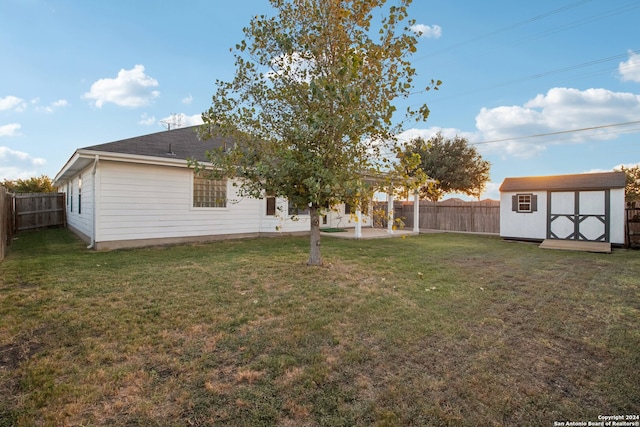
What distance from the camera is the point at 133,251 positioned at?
28.8 ft

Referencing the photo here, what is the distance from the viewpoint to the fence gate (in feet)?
44.4

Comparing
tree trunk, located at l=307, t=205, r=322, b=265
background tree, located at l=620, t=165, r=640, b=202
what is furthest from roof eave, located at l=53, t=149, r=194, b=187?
background tree, located at l=620, t=165, r=640, b=202

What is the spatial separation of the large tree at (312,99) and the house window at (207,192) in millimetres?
4751

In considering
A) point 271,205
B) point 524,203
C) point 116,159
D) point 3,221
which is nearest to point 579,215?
point 524,203

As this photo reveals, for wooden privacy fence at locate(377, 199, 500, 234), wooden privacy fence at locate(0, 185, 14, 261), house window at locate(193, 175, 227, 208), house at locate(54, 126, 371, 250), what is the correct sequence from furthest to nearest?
1. wooden privacy fence at locate(377, 199, 500, 234)
2. house window at locate(193, 175, 227, 208)
3. house at locate(54, 126, 371, 250)
4. wooden privacy fence at locate(0, 185, 14, 261)

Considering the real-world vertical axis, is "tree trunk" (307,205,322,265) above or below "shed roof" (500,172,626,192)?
below

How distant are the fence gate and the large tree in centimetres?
1278

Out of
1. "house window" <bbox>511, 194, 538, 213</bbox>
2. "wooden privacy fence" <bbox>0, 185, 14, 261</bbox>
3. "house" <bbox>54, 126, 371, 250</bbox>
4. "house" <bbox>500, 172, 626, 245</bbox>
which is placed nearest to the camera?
"wooden privacy fence" <bbox>0, 185, 14, 261</bbox>

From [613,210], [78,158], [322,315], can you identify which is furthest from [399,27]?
[613,210]

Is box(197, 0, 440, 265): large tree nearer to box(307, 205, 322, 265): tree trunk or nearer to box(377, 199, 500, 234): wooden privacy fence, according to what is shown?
box(307, 205, 322, 265): tree trunk

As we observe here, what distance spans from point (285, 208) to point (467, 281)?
846cm

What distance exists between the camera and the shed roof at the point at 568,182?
11472mm

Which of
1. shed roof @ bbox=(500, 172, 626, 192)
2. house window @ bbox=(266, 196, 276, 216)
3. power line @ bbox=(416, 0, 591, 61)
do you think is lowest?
house window @ bbox=(266, 196, 276, 216)

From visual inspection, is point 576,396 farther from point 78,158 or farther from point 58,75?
point 58,75
